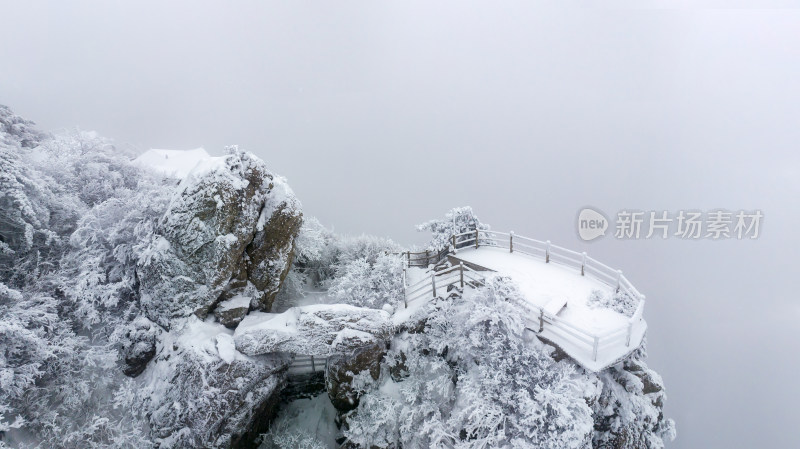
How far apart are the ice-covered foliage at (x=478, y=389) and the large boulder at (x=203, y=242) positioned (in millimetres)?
6510

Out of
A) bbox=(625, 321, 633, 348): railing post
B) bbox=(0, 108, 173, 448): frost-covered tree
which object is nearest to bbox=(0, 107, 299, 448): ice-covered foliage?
bbox=(0, 108, 173, 448): frost-covered tree

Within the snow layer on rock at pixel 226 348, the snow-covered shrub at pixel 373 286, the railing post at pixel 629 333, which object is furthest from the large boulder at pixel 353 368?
the railing post at pixel 629 333

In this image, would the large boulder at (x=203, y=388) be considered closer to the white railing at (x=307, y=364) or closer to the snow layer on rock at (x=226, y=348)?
the snow layer on rock at (x=226, y=348)

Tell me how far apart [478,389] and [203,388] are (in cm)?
841

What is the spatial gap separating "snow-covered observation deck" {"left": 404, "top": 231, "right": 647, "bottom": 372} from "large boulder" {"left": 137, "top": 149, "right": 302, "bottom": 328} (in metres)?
6.56

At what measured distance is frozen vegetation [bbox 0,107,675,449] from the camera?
998cm

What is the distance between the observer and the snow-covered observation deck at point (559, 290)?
1033 centimetres

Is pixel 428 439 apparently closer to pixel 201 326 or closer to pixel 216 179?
pixel 201 326

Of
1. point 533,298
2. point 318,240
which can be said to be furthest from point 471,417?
point 318,240

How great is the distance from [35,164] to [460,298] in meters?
16.8

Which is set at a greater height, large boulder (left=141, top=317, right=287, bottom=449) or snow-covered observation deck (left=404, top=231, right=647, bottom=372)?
snow-covered observation deck (left=404, top=231, right=647, bottom=372)

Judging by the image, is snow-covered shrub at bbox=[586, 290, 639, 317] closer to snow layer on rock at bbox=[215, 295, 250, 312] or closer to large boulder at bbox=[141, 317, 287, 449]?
large boulder at bbox=[141, 317, 287, 449]

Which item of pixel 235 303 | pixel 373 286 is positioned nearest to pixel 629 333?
pixel 373 286

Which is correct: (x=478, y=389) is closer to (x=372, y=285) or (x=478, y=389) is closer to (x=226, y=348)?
(x=372, y=285)
